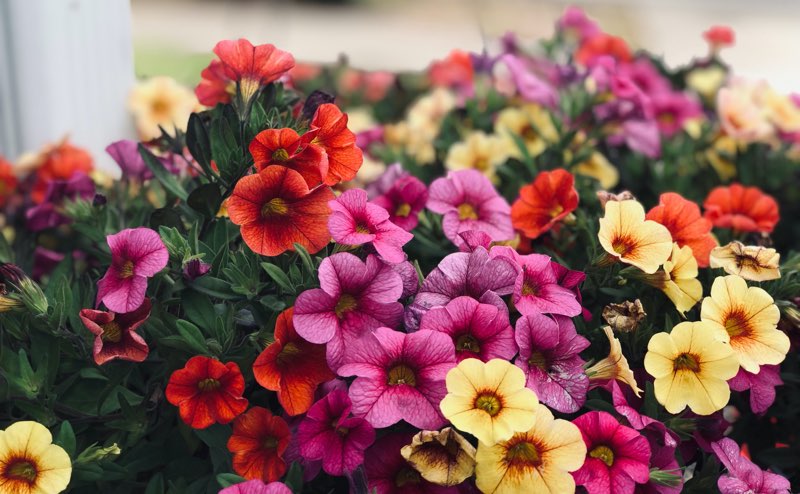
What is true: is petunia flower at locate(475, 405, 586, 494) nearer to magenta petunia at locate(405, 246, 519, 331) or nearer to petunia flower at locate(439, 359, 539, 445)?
petunia flower at locate(439, 359, 539, 445)

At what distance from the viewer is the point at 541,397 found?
872mm

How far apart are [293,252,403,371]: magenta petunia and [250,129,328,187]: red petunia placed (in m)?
0.10

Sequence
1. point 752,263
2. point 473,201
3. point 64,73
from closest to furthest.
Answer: point 752,263 < point 473,201 < point 64,73

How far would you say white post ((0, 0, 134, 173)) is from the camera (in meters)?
1.63

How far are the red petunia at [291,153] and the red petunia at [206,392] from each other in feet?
0.72

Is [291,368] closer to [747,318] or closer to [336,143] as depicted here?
[336,143]

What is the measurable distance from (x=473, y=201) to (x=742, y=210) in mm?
472

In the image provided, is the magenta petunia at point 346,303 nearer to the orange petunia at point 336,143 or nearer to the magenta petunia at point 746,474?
the orange petunia at point 336,143

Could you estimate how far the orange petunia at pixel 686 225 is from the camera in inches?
40.9

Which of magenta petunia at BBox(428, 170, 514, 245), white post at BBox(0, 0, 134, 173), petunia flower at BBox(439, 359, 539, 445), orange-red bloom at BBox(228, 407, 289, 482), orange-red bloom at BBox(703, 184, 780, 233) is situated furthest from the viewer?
white post at BBox(0, 0, 134, 173)

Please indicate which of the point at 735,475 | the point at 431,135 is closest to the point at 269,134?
the point at 735,475

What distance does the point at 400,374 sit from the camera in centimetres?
87

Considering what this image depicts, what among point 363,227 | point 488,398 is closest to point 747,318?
point 488,398

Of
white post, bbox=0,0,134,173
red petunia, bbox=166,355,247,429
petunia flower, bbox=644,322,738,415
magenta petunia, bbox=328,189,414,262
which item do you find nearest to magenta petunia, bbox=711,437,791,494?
petunia flower, bbox=644,322,738,415
